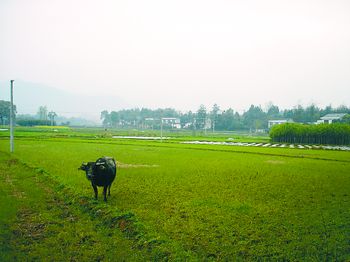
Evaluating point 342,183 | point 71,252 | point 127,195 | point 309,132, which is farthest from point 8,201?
point 309,132

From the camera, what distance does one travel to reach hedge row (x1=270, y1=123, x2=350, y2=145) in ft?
139

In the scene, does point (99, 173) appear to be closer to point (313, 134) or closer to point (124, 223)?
point (124, 223)

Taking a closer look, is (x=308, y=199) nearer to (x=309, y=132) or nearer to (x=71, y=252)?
(x=71, y=252)

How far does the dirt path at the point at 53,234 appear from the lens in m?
5.71

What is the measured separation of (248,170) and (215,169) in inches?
67.8

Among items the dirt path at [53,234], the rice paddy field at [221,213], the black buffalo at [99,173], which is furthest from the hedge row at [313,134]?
the dirt path at [53,234]

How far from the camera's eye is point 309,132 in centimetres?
4484

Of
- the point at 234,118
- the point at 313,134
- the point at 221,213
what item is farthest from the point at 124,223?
the point at 234,118

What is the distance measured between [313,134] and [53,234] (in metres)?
44.2

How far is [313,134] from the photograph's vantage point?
44406 millimetres

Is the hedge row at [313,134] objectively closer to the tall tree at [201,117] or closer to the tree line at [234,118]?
the tree line at [234,118]

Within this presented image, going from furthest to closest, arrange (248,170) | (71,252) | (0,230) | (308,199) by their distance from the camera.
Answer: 1. (248,170)
2. (308,199)
3. (0,230)
4. (71,252)

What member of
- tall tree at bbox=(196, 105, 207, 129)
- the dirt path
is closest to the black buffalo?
the dirt path

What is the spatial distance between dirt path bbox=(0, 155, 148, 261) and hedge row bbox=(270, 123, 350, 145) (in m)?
42.0
